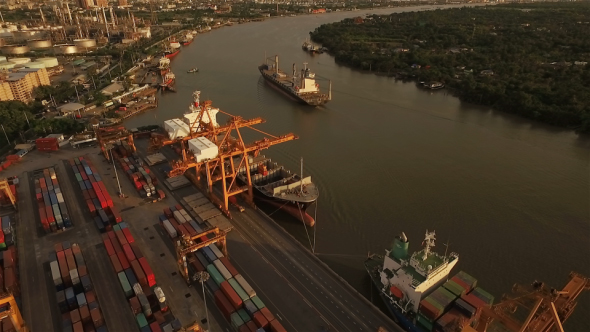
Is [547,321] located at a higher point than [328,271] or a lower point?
higher

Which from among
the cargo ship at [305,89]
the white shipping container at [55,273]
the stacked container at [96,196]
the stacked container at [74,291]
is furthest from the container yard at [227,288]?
the cargo ship at [305,89]

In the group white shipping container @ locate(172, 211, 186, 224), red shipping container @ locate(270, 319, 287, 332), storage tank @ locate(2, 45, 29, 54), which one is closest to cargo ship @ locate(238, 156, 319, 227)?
white shipping container @ locate(172, 211, 186, 224)

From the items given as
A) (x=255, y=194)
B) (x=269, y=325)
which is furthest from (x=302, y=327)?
(x=255, y=194)

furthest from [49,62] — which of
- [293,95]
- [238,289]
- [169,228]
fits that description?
[238,289]

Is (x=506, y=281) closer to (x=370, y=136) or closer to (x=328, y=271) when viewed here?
(x=328, y=271)

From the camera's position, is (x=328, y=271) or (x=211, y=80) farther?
(x=211, y=80)

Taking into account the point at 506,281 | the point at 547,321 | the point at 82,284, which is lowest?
the point at 506,281

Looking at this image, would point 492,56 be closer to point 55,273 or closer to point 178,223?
point 178,223

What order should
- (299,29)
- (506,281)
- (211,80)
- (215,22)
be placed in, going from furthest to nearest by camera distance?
(215,22) → (299,29) → (211,80) → (506,281)
